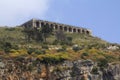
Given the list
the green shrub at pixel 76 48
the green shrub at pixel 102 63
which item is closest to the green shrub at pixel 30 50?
the green shrub at pixel 76 48

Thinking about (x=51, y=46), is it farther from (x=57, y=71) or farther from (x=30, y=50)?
(x=57, y=71)

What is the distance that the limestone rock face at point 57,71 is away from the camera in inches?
4712

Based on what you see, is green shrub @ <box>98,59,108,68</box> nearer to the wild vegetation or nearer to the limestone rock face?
the wild vegetation

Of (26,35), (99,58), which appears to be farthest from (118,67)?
(26,35)

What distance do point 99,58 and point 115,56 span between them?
22.9 ft

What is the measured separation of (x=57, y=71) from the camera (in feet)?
402

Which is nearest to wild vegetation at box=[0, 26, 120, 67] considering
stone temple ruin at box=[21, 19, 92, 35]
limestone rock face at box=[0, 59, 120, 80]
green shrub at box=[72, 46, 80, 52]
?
green shrub at box=[72, 46, 80, 52]

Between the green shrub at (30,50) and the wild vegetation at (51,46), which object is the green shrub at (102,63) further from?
the green shrub at (30,50)

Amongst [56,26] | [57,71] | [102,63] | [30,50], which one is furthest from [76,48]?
[56,26]

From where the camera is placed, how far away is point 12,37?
152 metres

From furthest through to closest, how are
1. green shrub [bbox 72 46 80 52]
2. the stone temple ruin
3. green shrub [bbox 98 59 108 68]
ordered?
1. the stone temple ruin
2. green shrub [bbox 72 46 80 52]
3. green shrub [bbox 98 59 108 68]

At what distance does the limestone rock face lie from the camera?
393 feet

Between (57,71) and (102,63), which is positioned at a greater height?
(102,63)

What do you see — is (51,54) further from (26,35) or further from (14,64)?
(26,35)
